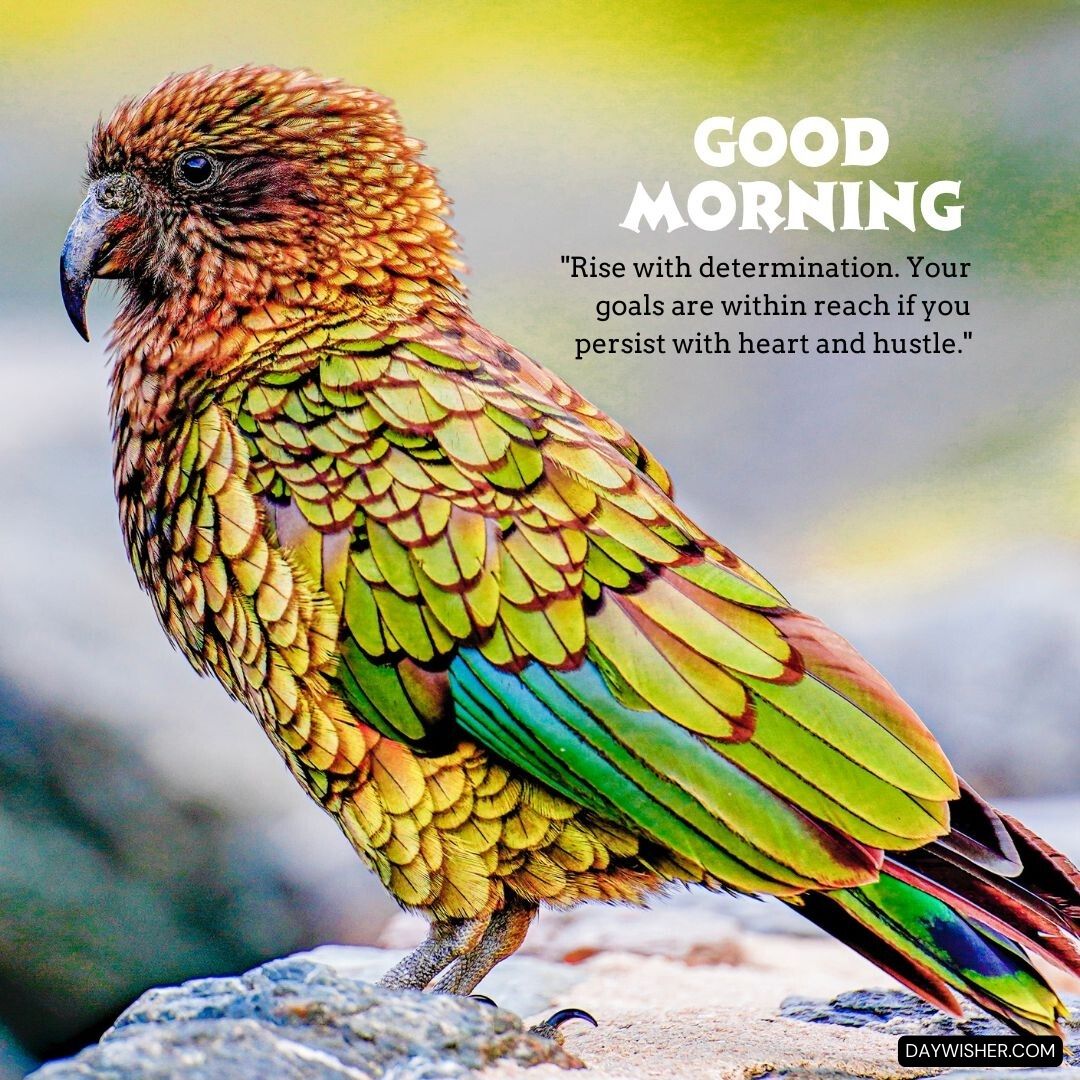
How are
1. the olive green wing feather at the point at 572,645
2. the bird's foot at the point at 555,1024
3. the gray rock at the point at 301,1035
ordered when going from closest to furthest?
the gray rock at the point at 301,1035
the olive green wing feather at the point at 572,645
the bird's foot at the point at 555,1024

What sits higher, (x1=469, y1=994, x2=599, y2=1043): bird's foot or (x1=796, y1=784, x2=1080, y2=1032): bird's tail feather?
(x1=796, y1=784, x2=1080, y2=1032): bird's tail feather

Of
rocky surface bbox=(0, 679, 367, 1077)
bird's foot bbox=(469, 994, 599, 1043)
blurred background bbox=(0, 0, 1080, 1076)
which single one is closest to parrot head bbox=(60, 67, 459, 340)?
blurred background bbox=(0, 0, 1080, 1076)

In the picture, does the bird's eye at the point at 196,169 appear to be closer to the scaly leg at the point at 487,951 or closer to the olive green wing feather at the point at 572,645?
the olive green wing feather at the point at 572,645

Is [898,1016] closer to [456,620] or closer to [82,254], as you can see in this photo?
[456,620]

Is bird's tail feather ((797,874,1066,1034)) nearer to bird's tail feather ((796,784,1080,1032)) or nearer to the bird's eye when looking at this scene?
bird's tail feather ((796,784,1080,1032))

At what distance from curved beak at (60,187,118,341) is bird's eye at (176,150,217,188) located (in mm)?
155

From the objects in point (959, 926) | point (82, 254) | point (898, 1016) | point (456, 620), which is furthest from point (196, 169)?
point (898, 1016)

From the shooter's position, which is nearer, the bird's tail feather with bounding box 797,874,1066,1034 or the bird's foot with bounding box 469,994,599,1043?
the bird's tail feather with bounding box 797,874,1066,1034

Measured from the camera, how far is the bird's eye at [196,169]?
→ 6.93 ft

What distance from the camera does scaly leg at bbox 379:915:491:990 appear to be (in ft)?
6.85

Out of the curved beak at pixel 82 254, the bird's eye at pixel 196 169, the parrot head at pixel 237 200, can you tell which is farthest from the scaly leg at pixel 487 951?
the bird's eye at pixel 196 169

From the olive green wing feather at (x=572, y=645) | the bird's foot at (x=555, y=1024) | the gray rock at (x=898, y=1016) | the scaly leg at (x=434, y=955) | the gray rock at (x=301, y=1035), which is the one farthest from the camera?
the gray rock at (x=898, y=1016)

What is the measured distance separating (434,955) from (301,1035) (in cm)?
41

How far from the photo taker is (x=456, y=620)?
1.92 meters
